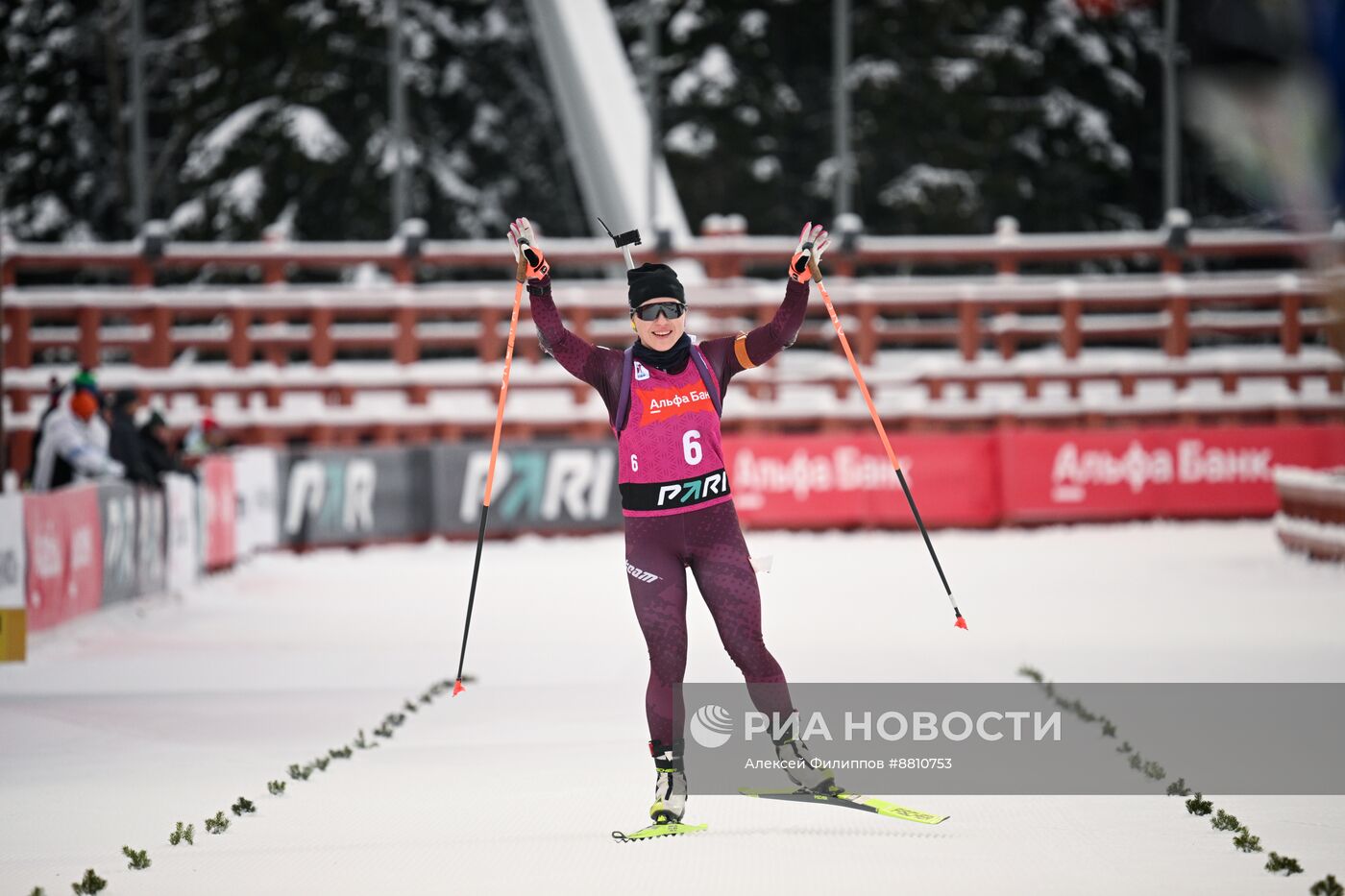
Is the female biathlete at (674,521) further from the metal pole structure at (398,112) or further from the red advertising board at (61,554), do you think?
the metal pole structure at (398,112)

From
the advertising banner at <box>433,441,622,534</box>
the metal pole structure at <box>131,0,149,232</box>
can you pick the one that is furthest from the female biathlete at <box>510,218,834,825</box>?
the metal pole structure at <box>131,0,149,232</box>

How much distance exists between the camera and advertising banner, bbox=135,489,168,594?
16.5 metres

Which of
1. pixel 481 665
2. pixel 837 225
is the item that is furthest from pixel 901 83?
pixel 481 665

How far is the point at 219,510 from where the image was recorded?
65.9ft

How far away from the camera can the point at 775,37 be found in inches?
1805

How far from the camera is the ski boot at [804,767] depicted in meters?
7.18

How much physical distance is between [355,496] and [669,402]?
17.3 m

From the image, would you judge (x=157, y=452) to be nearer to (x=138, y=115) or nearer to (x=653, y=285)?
(x=138, y=115)

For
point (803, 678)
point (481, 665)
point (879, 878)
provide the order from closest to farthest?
→ point (879, 878) < point (803, 678) < point (481, 665)

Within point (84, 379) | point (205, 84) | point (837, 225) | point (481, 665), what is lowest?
point (481, 665)

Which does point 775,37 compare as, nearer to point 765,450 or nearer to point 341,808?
point 765,450

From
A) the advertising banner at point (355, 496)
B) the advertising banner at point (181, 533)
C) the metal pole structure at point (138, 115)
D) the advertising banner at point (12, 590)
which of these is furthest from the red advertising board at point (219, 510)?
the metal pole structure at point (138, 115)

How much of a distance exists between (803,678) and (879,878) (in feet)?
16.4

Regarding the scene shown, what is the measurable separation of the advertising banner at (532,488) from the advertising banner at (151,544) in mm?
Result: 7241
